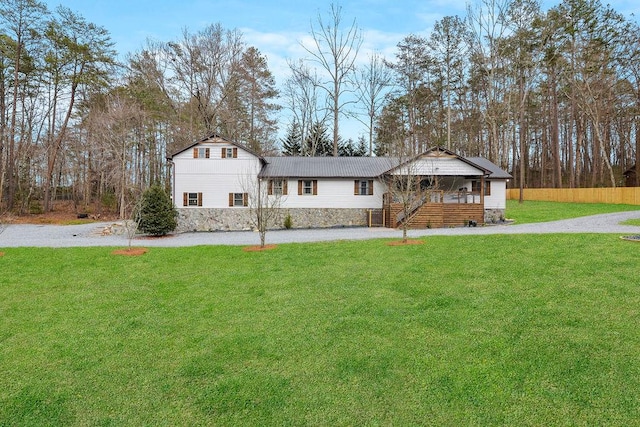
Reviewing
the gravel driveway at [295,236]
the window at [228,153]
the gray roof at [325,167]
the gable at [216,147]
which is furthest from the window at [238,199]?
the gravel driveway at [295,236]

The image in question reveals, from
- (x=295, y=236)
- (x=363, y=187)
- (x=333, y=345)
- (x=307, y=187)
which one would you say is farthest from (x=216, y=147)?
(x=333, y=345)

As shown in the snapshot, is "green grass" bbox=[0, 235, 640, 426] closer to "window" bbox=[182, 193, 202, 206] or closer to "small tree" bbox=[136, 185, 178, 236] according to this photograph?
"small tree" bbox=[136, 185, 178, 236]

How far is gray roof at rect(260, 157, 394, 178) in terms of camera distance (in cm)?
2148

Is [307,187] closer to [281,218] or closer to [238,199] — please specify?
[281,218]

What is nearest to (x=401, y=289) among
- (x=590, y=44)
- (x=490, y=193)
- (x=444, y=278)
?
(x=444, y=278)

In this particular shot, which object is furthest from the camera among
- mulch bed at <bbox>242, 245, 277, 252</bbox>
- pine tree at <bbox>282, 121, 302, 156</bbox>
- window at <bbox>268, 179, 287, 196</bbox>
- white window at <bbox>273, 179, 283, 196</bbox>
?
pine tree at <bbox>282, 121, 302, 156</bbox>

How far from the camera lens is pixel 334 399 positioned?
3307 millimetres

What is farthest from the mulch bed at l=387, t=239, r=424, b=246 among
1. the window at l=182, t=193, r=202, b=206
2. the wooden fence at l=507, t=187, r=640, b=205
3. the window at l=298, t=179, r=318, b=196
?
the wooden fence at l=507, t=187, r=640, b=205

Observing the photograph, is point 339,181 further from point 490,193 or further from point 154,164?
point 154,164

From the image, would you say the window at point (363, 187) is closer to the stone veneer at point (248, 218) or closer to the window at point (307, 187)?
the stone veneer at point (248, 218)

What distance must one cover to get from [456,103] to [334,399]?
36080 mm

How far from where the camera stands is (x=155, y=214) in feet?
Answer: 56.7

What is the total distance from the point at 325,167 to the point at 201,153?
303 inches

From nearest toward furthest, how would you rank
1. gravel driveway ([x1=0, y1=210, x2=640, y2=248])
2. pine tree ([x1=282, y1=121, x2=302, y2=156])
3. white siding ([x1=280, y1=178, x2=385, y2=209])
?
1. gravel driveway ([x1=0, y1=210, x2=640, y2=248])
2. white siding ([x1=280, y1=178, x2=385, y2=209])
3. pine tree ([x1=282, y1=121, x2=302, y2=156])
